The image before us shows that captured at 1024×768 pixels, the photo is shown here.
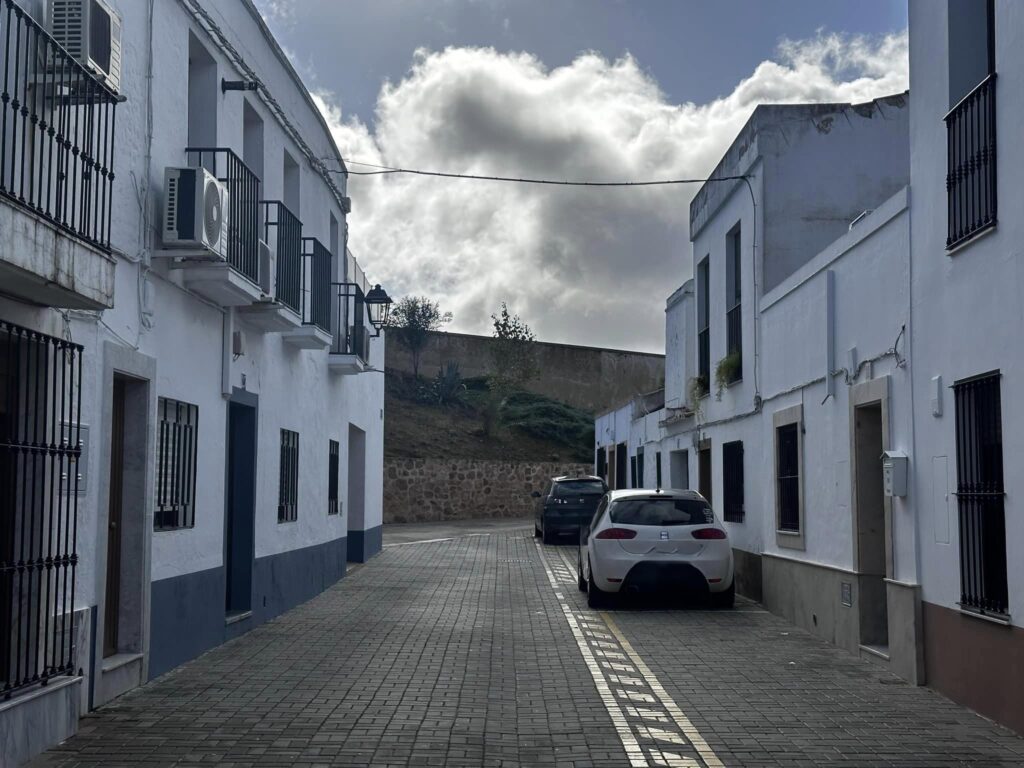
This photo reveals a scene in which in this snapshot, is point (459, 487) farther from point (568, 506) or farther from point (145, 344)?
point (145, 344)

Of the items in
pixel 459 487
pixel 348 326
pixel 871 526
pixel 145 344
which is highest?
pixel 348 326

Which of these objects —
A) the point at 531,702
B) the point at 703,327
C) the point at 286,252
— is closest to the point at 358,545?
the point at 703,327

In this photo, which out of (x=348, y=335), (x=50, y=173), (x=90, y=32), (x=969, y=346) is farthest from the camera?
(x=348, y=335)

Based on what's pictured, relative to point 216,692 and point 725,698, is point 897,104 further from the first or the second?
point 216,692

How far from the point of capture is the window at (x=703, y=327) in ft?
64.2

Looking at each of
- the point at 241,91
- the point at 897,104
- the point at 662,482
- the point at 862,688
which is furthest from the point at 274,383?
the point at 662,482

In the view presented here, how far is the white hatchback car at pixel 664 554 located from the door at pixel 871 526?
10.7 feet

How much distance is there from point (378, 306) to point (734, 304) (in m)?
5.95

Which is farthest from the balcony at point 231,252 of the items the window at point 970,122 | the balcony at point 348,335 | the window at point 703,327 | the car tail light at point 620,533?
the window at point 703,327

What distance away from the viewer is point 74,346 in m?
7.66

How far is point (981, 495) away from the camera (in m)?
8.35

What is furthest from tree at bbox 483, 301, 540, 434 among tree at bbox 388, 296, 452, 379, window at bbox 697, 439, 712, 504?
window at bbox 697, 439, 712, 504

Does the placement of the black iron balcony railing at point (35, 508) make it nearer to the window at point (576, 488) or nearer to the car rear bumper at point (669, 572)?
the car rear bumper at point (669, 572)

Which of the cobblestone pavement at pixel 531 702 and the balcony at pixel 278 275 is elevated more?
the balcony at pixel 278 275
